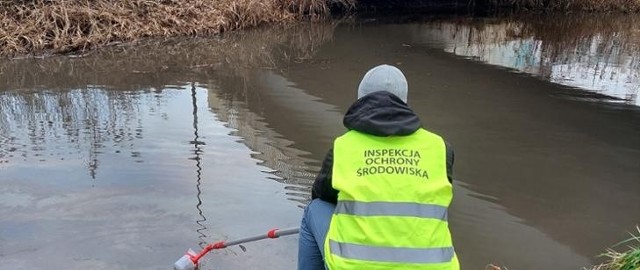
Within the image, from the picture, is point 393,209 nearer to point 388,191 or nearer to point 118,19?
point 388,191

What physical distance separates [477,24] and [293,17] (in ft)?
17.8

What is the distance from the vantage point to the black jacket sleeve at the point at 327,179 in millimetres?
2186

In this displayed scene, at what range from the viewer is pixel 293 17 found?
15.3m

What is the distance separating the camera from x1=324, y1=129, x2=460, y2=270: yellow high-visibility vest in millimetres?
2010

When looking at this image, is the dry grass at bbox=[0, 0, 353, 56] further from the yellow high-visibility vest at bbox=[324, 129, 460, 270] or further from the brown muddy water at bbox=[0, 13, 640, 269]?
the yellow high-visibility vest at bbox=[324, 129, 460, 270]

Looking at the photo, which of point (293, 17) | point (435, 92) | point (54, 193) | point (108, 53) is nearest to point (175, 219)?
point (54, 193)

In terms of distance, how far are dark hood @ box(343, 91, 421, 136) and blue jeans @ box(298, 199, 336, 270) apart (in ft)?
1.58

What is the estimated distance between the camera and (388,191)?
202 centimetres

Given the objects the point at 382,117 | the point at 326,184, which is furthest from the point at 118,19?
the point at 382,117

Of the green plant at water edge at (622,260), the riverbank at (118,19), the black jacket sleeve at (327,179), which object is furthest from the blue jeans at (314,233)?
the riverbank at (118,19)

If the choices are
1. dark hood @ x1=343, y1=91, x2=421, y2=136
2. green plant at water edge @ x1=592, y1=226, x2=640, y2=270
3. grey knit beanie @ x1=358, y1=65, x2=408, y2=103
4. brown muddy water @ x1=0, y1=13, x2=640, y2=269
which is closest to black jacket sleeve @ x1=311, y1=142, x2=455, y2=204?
dark hood @ x1=343, y1=91, x2=421, y2=136

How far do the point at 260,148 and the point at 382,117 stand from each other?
3909 mm

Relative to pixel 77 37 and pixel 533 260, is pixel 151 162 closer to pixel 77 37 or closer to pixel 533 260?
pixel 533 260

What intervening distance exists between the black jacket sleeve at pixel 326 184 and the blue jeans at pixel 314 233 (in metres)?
0.04
